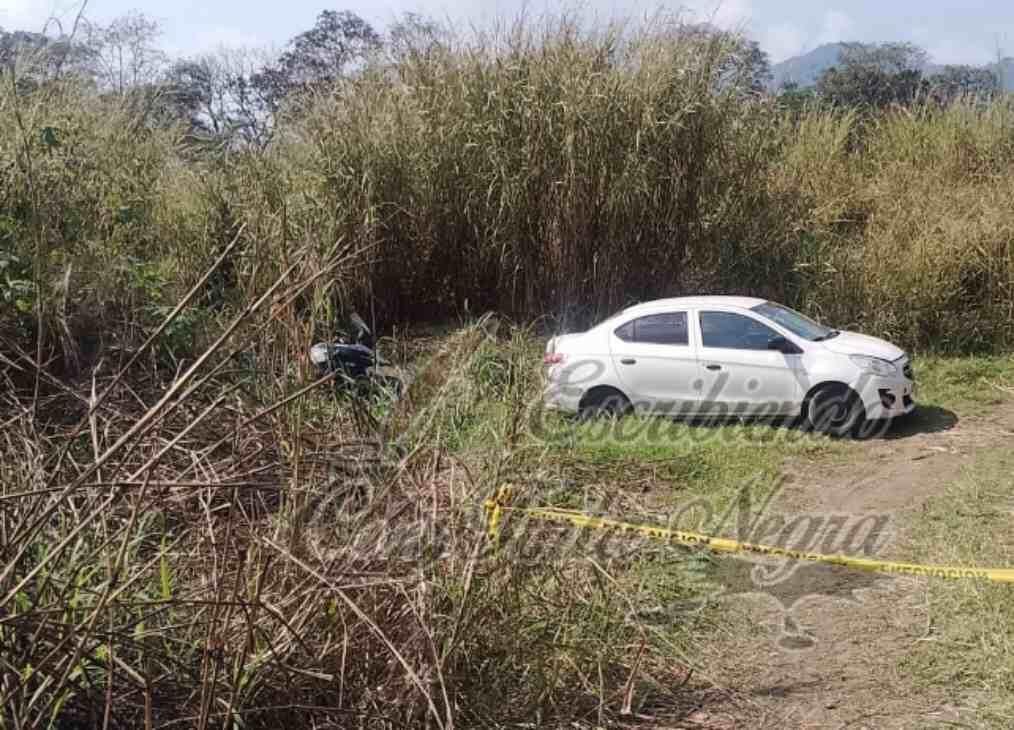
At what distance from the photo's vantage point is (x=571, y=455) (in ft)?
25.2

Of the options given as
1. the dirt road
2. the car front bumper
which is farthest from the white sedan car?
the dirt road

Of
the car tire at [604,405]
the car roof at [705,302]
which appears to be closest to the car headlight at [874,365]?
the car roof at [705,302]

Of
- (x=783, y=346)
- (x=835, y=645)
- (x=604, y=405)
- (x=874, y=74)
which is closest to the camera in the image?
(x=835, y=645)

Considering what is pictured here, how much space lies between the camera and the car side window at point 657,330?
9.20m

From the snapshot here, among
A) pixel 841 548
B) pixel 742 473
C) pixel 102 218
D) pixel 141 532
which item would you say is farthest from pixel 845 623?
pixel 102 218

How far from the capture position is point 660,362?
9125 mm

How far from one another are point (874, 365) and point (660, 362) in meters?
1.86

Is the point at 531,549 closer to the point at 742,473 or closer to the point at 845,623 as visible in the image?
the point at 845,623

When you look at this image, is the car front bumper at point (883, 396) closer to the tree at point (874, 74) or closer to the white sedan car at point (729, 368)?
the white sedan car at point (729, 368)

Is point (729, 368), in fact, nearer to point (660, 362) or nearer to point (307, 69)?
point (660, 362)

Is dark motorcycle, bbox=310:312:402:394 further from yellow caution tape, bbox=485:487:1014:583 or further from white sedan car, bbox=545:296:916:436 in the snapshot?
white sedan car, bbox=545:296:916:436

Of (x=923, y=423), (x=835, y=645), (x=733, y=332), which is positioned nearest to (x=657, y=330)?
(x=733, y=332)

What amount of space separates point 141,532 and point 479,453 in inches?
60.5

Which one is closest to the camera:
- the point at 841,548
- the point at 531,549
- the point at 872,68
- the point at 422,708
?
the point at 422,708
